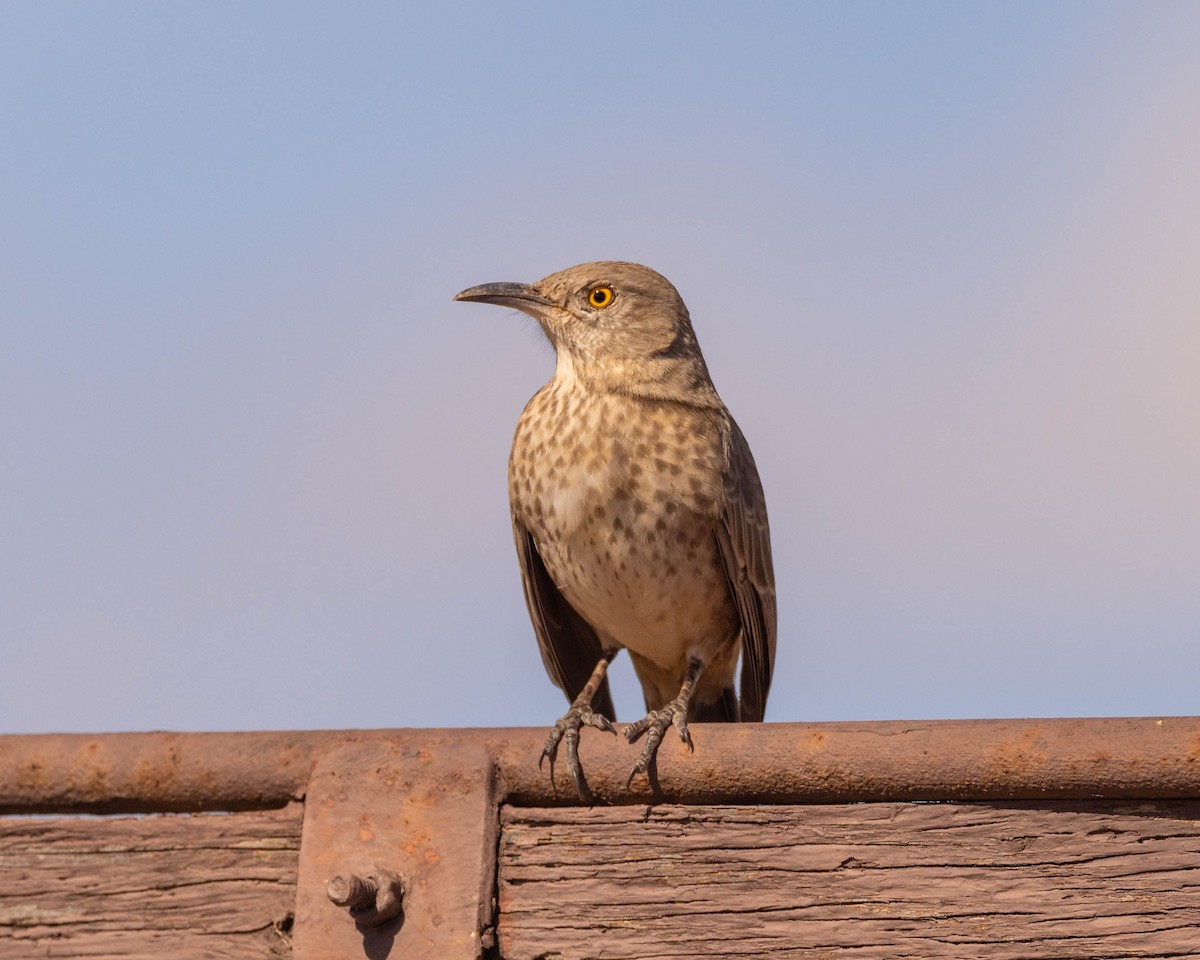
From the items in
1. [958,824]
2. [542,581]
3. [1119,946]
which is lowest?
[1119,946]

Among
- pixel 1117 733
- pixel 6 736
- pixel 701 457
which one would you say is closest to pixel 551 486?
pixel 701 457

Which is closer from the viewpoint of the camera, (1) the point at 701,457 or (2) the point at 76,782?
(2) the point at 76,782

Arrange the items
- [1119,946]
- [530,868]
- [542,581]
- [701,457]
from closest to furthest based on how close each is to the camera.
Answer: [1119,946], [530,868], [701,457], [542,581]

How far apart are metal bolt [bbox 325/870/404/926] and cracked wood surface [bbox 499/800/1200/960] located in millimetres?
185

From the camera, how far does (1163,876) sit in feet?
7.89

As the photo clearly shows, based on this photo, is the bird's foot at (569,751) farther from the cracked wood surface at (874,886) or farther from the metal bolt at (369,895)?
the metal bolt at (369,895)

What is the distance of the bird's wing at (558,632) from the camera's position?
17.6ft

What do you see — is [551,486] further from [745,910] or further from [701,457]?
[745,910]

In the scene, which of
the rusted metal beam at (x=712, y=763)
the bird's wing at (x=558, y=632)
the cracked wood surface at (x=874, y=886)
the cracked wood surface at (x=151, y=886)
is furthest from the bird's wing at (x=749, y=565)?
the cracked wood surface at (x=151, y=886)

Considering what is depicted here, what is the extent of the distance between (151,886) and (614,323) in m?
3.43

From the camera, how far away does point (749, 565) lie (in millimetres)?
5219

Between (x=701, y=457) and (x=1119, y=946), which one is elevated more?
(x=701, y=457)

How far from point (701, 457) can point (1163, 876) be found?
278 cm

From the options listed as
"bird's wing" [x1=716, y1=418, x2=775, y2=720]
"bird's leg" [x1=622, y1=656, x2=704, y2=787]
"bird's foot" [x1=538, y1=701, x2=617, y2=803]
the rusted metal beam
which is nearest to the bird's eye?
"bird's wing" [x1=716, y1=418, x2=775, y2=720]
